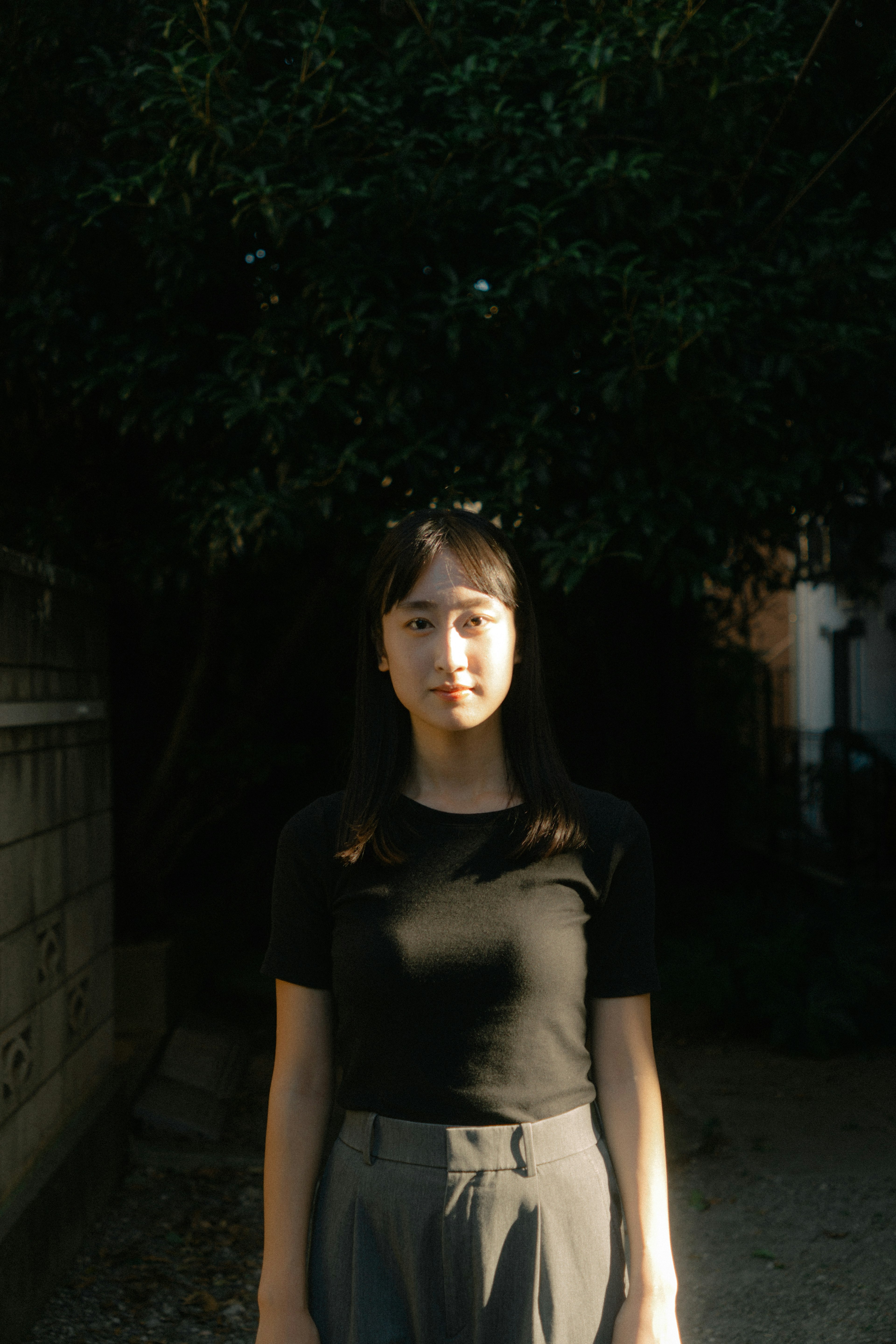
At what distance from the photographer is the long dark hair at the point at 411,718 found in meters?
1.73

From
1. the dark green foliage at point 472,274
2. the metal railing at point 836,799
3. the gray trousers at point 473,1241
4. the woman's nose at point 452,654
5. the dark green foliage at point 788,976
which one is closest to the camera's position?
the gray trousers at point 473,1241

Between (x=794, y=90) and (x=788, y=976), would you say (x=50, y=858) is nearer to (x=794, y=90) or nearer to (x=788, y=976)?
(x=794, y=90)

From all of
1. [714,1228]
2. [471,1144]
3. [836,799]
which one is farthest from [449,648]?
[836,799]

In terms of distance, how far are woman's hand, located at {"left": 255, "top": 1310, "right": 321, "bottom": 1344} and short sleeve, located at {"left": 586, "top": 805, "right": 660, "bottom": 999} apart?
584 mm

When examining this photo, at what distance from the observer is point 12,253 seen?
501cm

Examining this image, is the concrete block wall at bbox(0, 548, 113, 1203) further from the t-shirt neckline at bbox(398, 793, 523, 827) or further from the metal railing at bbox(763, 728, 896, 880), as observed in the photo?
the metal railing at bbox(763, 728, 896, 880)

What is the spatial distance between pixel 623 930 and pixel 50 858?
312cm

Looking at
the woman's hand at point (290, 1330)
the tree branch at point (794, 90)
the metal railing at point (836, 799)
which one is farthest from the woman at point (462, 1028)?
the metal railing at point (836, 799)

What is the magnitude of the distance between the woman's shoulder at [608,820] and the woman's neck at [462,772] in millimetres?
106

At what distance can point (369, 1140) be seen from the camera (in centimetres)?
167

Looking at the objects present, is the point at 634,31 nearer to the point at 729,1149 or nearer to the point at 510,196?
the point at 510,196

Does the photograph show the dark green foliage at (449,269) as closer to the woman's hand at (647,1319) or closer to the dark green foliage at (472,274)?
the dark green foliage at (472,274)

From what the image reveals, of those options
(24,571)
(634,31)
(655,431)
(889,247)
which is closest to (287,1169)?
(24,571)

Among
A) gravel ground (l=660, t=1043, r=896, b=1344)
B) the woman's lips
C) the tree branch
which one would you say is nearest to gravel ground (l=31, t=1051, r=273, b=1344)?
gravel ground (l=660, t=1043, r=896, b=1344)
